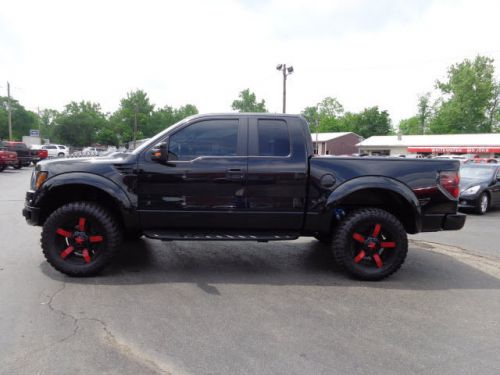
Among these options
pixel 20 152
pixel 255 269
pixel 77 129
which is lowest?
pixel 255 269

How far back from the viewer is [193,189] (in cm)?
453

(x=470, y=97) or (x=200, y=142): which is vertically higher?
(x=470, y=97)

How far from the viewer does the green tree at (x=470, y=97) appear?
217ft

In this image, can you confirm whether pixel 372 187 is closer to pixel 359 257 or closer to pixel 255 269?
pixel 359 257

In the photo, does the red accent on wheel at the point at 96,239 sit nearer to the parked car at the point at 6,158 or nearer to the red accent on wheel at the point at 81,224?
the red accent on wheel at the point at 81,224

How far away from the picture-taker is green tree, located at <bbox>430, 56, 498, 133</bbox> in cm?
6619

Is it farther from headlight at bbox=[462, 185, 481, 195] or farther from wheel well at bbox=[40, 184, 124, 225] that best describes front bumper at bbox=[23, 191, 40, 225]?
headlight at bbox=[462, 185, 481, 195]

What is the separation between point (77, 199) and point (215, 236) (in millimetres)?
1797

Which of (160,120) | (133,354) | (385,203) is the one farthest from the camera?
(160,120)

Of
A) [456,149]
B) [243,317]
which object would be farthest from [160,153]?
[456,149]

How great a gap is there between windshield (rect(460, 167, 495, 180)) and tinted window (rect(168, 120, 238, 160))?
940cm

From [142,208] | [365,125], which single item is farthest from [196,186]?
[365,125]

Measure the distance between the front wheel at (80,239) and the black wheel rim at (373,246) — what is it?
284 centimetres

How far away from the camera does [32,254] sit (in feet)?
17.7
